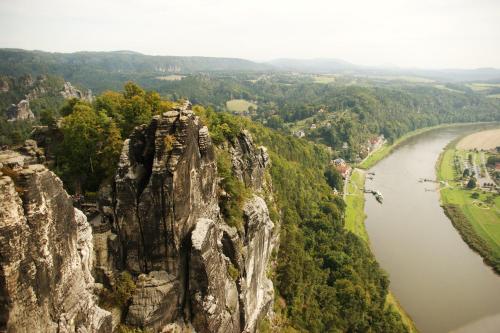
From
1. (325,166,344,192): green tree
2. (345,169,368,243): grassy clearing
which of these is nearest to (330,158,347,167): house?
(345,169,368,243): grassy clearing

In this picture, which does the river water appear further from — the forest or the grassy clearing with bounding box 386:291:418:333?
the forest

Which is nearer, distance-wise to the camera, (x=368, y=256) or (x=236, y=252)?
(x=236, y=252)

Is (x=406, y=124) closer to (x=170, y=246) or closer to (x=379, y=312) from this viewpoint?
(x=379, y=312)

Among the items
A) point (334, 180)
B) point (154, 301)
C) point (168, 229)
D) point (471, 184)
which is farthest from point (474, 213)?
point (154, 301)

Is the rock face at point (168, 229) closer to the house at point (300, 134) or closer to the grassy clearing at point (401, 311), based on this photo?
the grassy clearing at point (401, 311)

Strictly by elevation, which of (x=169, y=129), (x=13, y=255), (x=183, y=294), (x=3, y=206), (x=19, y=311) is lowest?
(x=183, y=294)

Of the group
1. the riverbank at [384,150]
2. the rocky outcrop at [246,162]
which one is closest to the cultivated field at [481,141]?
the riverbank at [384,150]

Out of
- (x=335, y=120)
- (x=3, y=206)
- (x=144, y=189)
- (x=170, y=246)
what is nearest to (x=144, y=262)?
(x=170, y=246)
